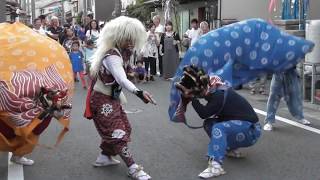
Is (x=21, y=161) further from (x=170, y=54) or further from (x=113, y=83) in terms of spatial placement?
(x=170, y=54)

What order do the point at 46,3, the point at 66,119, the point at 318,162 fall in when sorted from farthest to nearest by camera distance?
the point at 46,3 → the point at 318,162 → the point at 66,119

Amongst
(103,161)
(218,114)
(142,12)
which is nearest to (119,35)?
(218,114)

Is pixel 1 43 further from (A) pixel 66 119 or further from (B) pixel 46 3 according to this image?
(B) pixel 46 3

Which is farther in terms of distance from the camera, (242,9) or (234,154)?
(242,9)

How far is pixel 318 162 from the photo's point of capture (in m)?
5.79

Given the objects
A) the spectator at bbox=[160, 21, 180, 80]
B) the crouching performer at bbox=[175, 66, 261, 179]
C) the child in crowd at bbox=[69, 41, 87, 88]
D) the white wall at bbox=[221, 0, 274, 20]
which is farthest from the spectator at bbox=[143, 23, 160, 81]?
the crouching performer at bbox=[175, 66, 261, 179]

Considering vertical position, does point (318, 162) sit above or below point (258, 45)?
below

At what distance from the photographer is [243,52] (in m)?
6.17

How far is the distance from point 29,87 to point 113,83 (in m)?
0.90

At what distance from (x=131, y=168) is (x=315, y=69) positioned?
5.47m

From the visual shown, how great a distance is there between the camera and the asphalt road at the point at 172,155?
544 cm

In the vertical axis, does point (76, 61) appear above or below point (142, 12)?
below

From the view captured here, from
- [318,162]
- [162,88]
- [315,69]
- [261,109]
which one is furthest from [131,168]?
[162,88]

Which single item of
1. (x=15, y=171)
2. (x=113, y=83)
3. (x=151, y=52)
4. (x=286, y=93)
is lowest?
(x=15, y=171)
